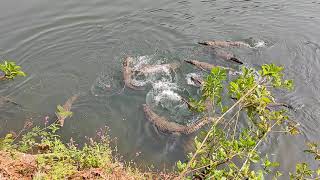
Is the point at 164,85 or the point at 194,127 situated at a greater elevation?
the point at 164,85

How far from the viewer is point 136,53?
10500 mm

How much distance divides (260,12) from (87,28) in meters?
5.49

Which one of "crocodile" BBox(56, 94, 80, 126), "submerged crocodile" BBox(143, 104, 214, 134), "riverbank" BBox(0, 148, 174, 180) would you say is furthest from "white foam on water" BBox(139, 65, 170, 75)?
"riverbank" BBox(0, 148, 174, 180)

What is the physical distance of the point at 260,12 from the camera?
1224cm

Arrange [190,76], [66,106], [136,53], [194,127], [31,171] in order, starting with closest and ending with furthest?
[31,171] → [194,127] → [66,106] → [190,76] → [136,53]

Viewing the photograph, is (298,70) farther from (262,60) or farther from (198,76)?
(198,76)

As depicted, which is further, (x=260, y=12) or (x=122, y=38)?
(x=260, y=12)

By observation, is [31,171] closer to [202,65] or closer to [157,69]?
[157,69]

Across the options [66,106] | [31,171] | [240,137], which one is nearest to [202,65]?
[66,106]

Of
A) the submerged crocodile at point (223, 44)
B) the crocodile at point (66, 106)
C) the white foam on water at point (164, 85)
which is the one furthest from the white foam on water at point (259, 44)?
the crocodile at point (66, 106)

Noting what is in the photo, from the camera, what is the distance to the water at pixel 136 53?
823 centimetres

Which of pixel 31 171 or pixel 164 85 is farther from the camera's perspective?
pixel 164 85

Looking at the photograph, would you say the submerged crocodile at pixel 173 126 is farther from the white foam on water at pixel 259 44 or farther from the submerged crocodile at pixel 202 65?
the white foam on water at pixel 259 44

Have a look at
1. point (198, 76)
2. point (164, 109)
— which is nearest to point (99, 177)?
point (164, 109)
